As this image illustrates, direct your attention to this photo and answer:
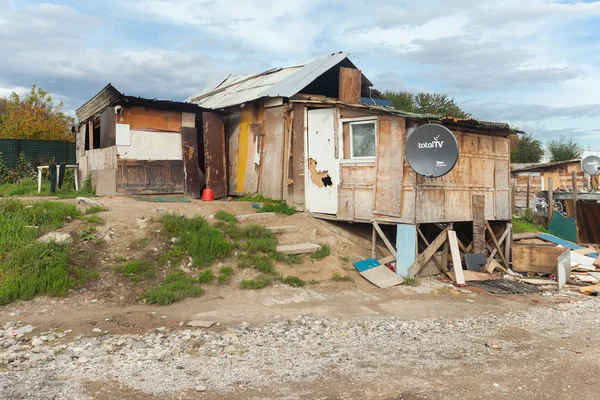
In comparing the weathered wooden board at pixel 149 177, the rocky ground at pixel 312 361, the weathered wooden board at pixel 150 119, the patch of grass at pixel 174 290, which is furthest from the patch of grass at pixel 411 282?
the weathered wooden board at pixel 150 119

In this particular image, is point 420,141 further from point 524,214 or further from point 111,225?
point 524,214

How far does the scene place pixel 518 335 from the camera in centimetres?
635

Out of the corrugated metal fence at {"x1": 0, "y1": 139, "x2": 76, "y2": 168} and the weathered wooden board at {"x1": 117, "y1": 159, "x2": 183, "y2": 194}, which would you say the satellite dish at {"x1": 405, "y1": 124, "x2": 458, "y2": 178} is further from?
the corrugated metal fence at {"x1": 0, "y1": 139, "x2": 76, "y2": 168}

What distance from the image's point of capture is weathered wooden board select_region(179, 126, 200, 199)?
1292 centimetres

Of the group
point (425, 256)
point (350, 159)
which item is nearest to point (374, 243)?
point (425, 256)

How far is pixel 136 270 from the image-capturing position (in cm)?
773

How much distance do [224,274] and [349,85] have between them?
7386mm

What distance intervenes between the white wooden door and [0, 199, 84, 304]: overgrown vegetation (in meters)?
5.48

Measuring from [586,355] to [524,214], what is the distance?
14.8 m

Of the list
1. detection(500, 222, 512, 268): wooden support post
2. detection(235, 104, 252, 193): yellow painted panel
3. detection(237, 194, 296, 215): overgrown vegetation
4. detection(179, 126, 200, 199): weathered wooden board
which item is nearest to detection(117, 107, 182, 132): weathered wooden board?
detection(179, 126, 200, 199): weathered wooden board

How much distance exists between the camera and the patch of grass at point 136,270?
25.0 ft

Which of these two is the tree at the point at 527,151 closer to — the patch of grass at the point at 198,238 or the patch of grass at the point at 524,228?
the patch of grass at the point at 524,228

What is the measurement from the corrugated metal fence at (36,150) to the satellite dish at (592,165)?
2079cm

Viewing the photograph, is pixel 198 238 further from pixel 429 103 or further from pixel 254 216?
pixel 429 103
